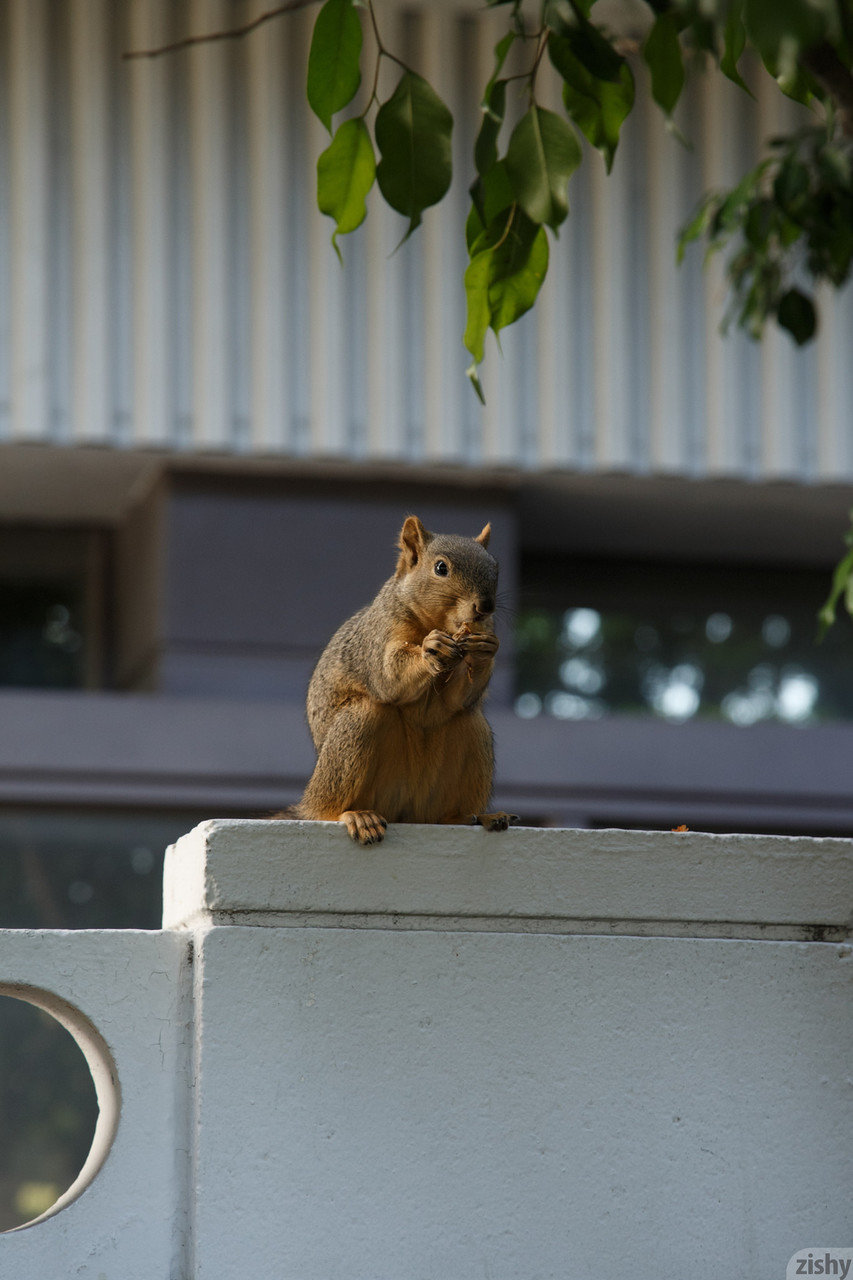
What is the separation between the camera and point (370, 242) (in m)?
6.77

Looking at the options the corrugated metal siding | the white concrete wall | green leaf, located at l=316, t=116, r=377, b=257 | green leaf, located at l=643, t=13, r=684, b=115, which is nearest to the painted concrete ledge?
the white concrete wall

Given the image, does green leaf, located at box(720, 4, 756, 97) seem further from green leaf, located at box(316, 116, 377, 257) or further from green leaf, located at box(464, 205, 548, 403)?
green leaf, located at box(316, 116, 377, 257)

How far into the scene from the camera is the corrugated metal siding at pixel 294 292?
6.54 meters

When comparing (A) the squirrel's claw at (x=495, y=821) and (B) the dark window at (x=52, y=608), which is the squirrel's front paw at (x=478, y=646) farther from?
(B) the dark window at (x=52, y=608)

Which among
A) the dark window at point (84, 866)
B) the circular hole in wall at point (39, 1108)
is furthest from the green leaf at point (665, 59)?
the circular hole in wall at point (39, 1108)

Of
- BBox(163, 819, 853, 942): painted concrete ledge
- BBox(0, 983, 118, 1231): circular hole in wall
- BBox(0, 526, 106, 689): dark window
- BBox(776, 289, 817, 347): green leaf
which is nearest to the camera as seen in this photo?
BBox(163, 819, 853, 942): painted concrete ledge

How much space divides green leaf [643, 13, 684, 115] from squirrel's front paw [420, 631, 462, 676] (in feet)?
3.91

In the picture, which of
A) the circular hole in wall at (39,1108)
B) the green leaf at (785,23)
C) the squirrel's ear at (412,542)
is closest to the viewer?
the green leaf at (785,23)

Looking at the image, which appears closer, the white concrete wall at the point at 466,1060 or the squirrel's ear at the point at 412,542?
the white concrete wall at the point at 466,1060

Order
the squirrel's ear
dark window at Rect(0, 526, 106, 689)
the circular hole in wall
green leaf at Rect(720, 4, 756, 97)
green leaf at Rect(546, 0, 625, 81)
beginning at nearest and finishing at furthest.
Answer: green leaf at Rect(720, 4, 756, 97)
green leaf at Rect(546, 0, 625, 81)
the squirrel's ear
the circular hole in wall
dark window at Rect(0, 526, 106, 689)

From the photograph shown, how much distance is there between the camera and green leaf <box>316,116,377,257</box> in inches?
78.5

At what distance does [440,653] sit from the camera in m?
2.80

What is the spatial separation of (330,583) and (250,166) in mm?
2001

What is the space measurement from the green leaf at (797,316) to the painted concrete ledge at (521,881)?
1.59 m
